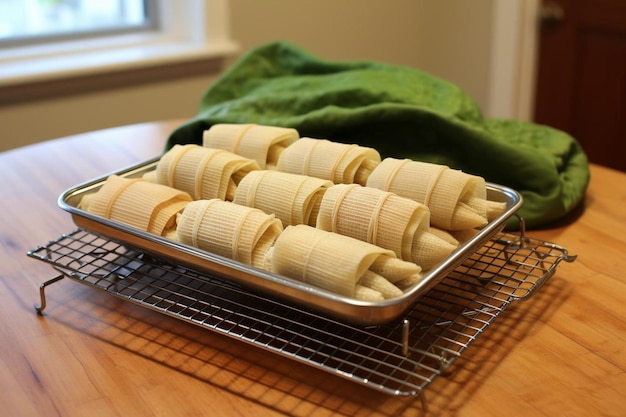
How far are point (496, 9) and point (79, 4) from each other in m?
1.38

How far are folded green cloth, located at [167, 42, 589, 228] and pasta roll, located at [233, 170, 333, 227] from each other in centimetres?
28

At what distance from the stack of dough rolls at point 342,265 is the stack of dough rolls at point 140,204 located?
0.59 ft

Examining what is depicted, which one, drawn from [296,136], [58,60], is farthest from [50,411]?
[58,60]

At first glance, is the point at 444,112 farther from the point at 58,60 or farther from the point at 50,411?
the point at 58,60

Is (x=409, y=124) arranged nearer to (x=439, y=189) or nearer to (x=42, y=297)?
(x=439, y=189)

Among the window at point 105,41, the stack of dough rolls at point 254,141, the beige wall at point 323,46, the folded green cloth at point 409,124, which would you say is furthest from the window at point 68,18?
the stack of dough rolls at point 254,141

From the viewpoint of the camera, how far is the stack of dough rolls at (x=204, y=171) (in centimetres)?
94

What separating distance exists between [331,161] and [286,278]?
0.25 metres

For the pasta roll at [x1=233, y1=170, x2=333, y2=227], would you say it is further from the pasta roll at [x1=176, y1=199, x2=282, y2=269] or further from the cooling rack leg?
the cooling rack leg

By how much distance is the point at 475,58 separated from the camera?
2723 mm

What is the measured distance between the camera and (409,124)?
112 cm

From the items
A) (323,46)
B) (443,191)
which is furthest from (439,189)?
(323,46)

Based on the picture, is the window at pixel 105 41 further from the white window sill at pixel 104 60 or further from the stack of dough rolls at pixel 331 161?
the stack of dough rolls at pixel 331 161

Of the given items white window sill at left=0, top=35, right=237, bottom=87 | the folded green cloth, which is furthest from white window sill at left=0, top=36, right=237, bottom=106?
the folded green cloth
